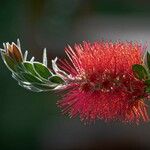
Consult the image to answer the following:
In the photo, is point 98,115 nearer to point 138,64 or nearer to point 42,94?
point 138,64

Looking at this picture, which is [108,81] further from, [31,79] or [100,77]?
[31,79]

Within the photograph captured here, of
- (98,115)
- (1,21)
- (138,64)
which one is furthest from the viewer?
(1,21)

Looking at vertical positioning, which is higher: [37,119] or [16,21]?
[16,21]

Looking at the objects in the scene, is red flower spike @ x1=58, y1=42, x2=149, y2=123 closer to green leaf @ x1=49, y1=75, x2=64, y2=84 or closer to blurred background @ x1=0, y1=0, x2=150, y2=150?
green leaf @ x1=49, y1=75, x2=64, y2=84

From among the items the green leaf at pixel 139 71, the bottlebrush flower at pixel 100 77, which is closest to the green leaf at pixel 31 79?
the bottlebrush flower at pixel 100 77

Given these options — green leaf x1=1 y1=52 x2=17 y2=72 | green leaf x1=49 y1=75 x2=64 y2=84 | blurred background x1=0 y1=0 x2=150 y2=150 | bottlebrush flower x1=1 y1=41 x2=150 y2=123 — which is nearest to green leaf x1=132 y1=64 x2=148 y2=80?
bottlebrush flower x1=1 y1=41 x2=150 y2=123

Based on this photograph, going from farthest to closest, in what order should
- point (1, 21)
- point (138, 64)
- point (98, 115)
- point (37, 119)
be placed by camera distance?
point (1, 21), point (37, 119), point (98, 115), point (138, 64)

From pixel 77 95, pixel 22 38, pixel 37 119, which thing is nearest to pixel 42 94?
pixel 37 119
